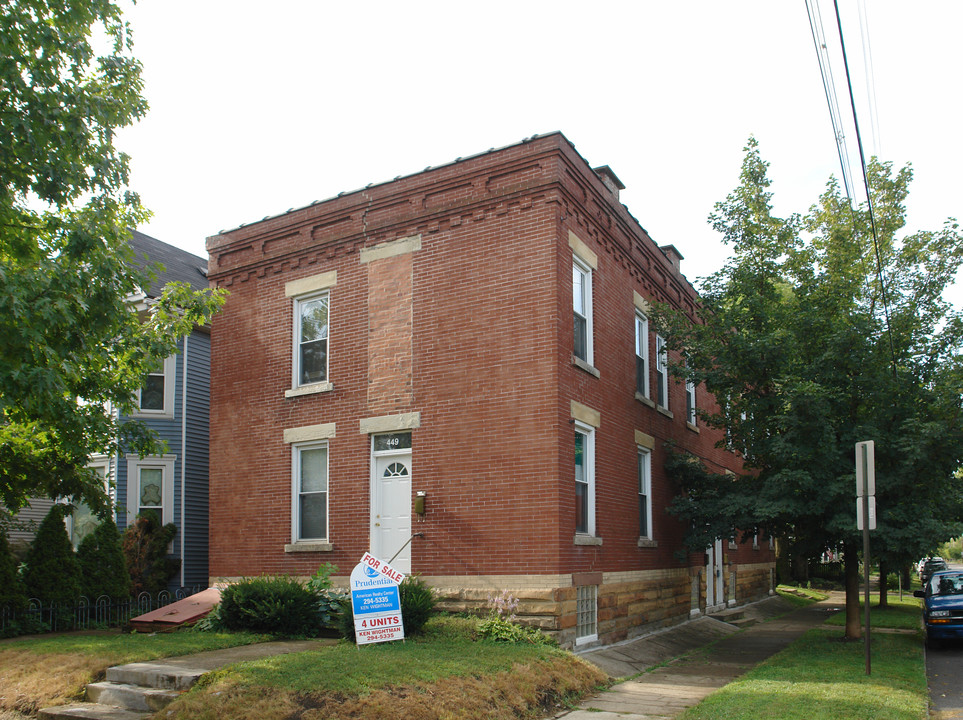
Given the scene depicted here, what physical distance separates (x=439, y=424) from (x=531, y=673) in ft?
15.7

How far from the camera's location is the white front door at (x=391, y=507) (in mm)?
14047

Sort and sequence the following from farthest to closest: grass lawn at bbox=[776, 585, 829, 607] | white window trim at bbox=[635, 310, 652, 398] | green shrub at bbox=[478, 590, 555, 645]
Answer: grass lawn at bbox=[776, 585, 829, 607] → white window trim at bbox=[635, 310, 652, 398] → green shrub at bbox=[478, 590, 555, 645]

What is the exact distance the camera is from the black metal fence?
15062 mm

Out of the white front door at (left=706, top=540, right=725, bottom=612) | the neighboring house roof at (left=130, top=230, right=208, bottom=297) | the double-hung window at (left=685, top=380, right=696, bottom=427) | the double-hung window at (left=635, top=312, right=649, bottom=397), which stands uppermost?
the neighboring house roof at (left=130, top=230, right=208, bottom=297)

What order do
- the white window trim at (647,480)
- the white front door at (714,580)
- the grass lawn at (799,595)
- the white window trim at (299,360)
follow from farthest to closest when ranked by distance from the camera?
the grass lawn at (799,595) < the white front door at (714,580) < the white window trim at (647,480) < the white window trim at (299,360)

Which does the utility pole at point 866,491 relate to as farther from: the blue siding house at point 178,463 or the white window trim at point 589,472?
the blue siding house at point 178,463

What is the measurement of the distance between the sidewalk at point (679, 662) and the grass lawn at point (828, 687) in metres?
0.48

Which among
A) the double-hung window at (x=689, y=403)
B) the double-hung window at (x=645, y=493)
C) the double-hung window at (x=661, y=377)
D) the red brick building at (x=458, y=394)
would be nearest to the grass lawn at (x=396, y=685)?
the red brick building at (x=458, y=394)

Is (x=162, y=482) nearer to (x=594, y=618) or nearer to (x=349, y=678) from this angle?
(x=594, y=618)

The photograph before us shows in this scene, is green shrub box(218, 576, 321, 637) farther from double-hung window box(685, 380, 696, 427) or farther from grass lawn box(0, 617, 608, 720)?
double-hung window box(685, 380, 696, 427)

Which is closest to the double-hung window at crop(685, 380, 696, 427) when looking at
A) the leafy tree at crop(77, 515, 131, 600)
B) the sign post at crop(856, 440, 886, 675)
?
the sign post at crop(856, 440, 886, 675)

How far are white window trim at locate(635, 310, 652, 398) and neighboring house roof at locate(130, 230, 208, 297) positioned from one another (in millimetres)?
12594

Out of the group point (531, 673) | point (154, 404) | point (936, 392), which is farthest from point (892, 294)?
point (154, 404)

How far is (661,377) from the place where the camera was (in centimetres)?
1889
